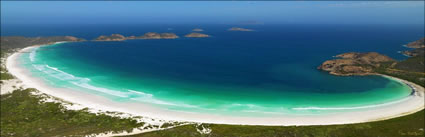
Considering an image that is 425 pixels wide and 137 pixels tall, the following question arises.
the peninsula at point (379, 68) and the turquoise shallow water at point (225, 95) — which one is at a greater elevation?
the peninsula at point (379, 68)

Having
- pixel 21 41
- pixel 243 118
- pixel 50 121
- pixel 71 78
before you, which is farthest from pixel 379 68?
pixel 21 41

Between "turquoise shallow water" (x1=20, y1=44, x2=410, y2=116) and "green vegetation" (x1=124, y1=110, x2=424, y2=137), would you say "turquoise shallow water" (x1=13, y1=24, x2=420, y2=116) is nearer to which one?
"turquoise shallow water" (x1=20, y1=44, x2=410, y2=116)

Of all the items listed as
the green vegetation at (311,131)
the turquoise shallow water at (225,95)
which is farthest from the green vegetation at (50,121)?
the turquoise shallow water at (225,95)

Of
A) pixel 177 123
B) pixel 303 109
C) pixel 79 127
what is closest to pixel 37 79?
pixel 79 127

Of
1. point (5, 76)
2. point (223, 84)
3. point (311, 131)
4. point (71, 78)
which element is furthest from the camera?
point (71, 78)

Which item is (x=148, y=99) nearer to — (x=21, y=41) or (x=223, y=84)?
(x=223, y=84)

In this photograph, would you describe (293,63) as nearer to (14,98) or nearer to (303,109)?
(303,109)

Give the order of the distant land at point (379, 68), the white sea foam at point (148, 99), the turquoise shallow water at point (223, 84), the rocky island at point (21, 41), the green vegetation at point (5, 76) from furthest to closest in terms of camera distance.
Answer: the rocky island at point (21, 41), the distant land at point (379, 68), the green vegetation at point (5, 76), the white sea foam at point (148, 99), the turquoise shallow water at point (223, 84)

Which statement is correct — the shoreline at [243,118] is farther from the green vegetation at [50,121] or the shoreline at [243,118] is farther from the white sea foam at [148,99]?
the green vegetation at [50,121]
